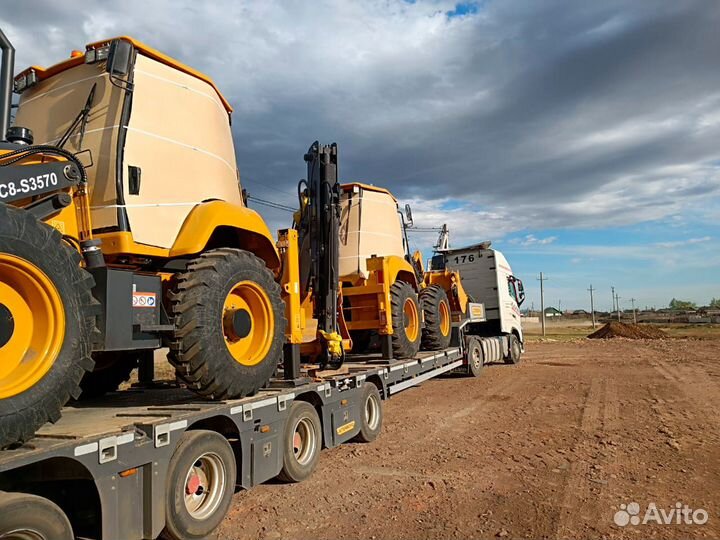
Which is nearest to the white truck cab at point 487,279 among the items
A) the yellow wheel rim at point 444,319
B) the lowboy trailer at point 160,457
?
the yellow wheel rim at point 444,319

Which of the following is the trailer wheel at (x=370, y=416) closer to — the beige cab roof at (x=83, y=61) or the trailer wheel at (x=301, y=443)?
the trailer wheel at (x=301, y=443)

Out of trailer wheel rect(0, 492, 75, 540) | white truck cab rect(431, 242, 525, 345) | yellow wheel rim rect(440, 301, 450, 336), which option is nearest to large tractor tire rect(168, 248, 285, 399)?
trailer wheel rect(0, 492, 75, 540)

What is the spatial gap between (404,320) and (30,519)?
7381 millimetres

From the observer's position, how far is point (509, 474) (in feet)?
19.6

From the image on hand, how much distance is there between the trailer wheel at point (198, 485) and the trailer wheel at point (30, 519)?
992mm

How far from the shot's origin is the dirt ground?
183 inches

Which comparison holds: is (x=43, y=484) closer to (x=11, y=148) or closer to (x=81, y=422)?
(x=81, y=422)

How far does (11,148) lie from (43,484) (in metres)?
2.29

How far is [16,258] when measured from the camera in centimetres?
309

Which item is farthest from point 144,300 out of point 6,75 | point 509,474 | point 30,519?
point 509,474

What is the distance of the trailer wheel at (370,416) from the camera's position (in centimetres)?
758

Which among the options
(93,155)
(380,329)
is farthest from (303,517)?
(380,329)

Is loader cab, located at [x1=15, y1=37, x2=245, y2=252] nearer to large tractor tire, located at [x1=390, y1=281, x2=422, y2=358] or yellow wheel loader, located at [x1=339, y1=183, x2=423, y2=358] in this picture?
yellow wheel loader, located at [x1=339, y1=183, x2=423, y2=358]

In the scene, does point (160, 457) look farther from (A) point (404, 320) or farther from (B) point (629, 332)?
(B) point (629, 332)
